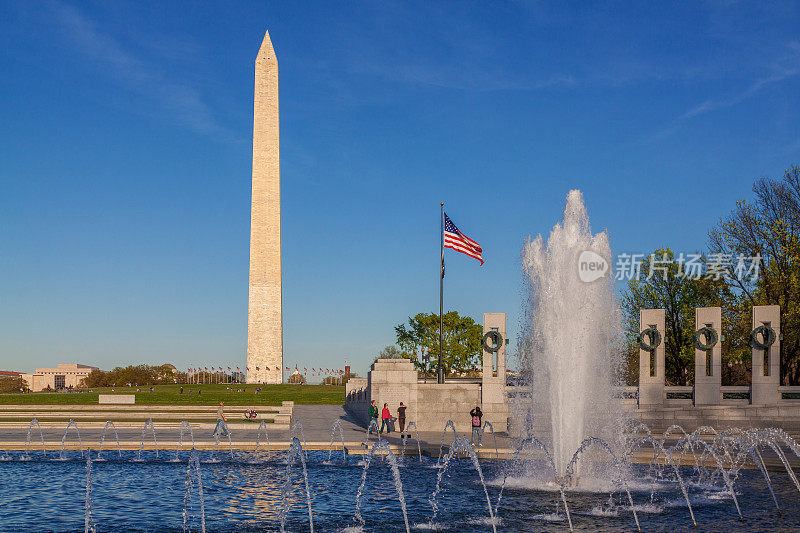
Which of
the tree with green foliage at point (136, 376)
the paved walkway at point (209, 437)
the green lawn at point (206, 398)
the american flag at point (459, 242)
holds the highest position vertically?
the american flag at point (459, 242)

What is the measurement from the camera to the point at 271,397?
54344mm

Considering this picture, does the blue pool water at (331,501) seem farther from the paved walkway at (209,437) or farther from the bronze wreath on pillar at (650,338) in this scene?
the bronze wreath on pillar at (650,338)

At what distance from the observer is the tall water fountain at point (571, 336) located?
52.0 feet

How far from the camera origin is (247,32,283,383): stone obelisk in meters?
66.3

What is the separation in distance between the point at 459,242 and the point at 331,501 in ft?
63.5

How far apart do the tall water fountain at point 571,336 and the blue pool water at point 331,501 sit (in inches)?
59.2

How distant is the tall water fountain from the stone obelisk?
170ft

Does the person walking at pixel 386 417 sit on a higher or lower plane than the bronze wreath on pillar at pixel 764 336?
lower

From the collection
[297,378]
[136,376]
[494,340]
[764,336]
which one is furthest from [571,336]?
[136,376]

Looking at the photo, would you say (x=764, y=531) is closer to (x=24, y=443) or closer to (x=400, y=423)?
(x=400, y=423)

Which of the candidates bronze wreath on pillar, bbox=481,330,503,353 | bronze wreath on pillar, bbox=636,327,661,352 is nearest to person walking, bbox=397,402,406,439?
bronze wreath on pillar, bbox=481,330,503,353

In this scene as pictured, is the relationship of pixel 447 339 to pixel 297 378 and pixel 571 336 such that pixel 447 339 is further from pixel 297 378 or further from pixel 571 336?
pixel 571 336

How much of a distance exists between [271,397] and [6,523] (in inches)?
1722

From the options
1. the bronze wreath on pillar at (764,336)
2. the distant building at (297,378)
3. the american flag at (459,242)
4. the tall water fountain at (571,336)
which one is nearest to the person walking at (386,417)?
the american flag at (459,242)
